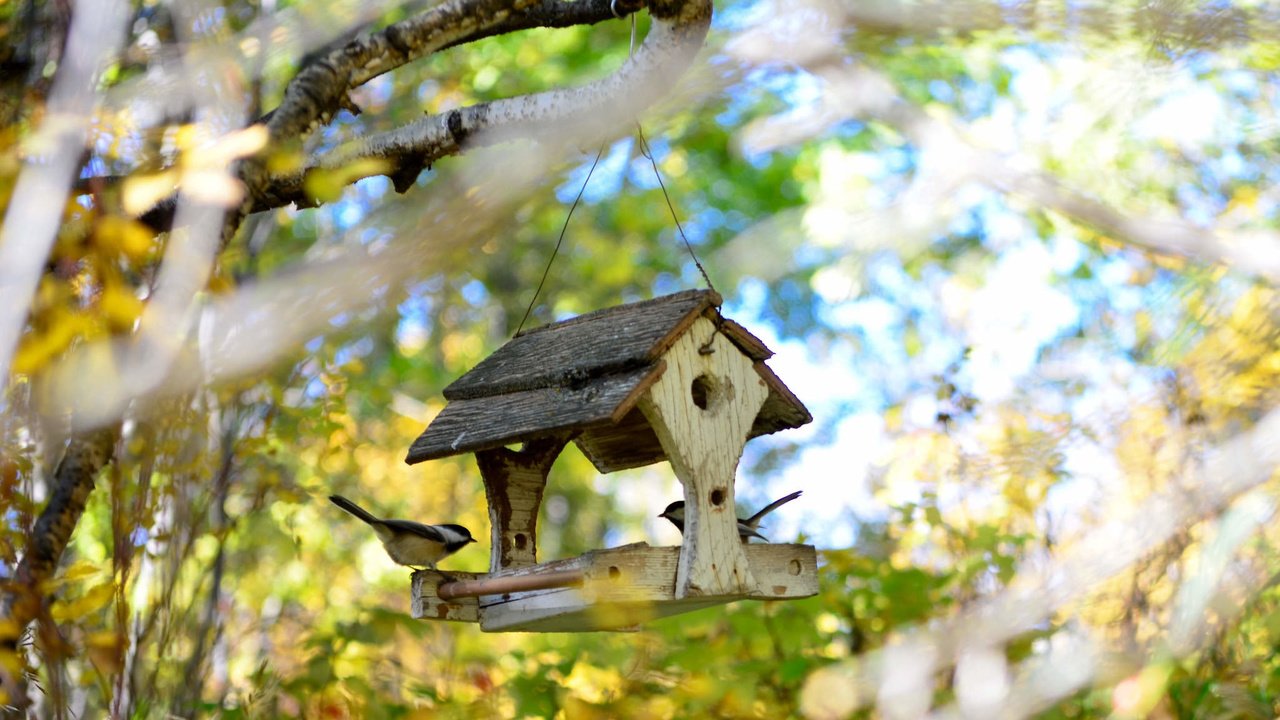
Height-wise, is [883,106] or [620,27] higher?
[883,106]

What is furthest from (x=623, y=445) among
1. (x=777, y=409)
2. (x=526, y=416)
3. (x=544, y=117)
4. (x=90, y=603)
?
(x=90, y=603)

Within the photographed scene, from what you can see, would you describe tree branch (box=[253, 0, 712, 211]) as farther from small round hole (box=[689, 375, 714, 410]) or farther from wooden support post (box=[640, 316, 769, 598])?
small round hole (box=[689, 375, 714, 410])

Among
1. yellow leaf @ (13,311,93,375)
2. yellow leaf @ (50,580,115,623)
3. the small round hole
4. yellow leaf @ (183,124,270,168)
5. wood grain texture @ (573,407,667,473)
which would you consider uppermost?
yellow leaf @ (183,124,270,168)

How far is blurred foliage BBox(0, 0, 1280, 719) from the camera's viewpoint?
3.21 m

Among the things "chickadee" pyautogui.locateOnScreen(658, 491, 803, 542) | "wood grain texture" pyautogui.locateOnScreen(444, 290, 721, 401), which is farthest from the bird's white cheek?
"chickadee" pyautogui.locateOnScreen(658, 491, 803, 542)

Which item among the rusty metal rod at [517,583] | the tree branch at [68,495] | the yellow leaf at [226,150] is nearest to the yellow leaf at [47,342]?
the yellow leaf at [226,150]

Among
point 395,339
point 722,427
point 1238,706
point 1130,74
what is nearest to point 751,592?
point 722,427

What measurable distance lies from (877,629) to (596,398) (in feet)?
7.86

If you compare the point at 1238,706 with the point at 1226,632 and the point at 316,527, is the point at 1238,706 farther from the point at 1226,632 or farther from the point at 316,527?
the point at 316,527

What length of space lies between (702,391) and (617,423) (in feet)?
0.83

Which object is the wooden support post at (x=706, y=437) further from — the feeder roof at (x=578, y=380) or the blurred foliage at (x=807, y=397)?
the blurred foliage at (x=807, y=397)

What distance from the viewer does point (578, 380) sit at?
8.55ft

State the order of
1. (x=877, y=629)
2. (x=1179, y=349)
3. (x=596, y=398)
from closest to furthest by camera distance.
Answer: (x=596, y=398) → (x=1179, y=349) → (x=877, y=629)

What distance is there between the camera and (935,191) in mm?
4387
